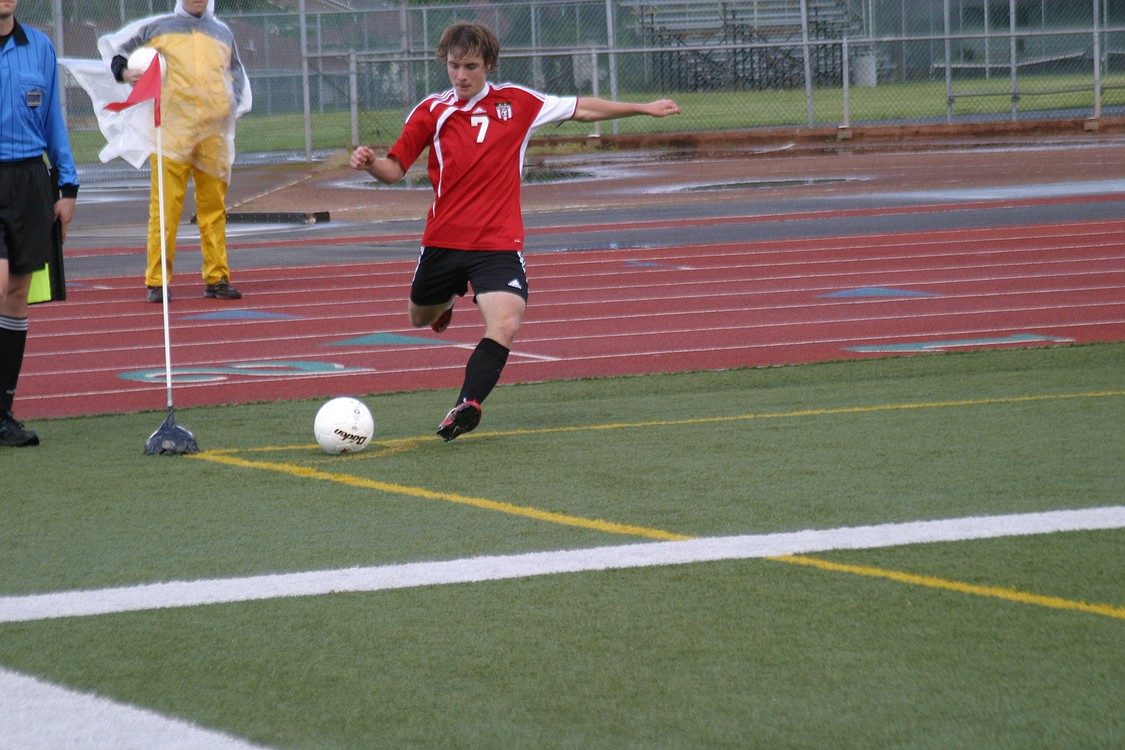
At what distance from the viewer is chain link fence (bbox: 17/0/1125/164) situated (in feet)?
98.5

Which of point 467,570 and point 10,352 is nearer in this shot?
point 467,570

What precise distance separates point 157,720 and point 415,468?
2984 millimetres

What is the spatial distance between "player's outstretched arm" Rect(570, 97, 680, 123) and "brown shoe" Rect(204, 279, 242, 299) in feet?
18.5

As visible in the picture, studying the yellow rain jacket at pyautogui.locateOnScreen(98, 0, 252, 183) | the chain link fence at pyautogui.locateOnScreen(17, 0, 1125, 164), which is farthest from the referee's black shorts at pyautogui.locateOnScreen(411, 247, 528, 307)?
the chain link fence at pyautogui.locateOnScreen(17, 0, 1125, 164)

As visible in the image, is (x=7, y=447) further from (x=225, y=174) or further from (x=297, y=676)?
(x=225, y=174)

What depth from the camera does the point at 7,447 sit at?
24.1 feet

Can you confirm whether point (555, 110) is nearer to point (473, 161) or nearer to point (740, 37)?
point (473, 161)

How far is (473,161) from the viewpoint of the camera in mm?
7426

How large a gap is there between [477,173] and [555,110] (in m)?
0.56

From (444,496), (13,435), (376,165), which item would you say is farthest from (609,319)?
(444,496)

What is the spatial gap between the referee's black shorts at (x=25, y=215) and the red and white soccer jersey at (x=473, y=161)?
159cm

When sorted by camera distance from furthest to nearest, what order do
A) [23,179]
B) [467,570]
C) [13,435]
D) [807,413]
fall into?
[807,413] < [13,435] < [23,179] < [467,570]

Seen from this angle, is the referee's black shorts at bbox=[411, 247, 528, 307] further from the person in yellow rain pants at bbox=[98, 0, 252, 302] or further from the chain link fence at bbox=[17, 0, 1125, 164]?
the chain link fence at bbox=[17, 0, 1125, 164]

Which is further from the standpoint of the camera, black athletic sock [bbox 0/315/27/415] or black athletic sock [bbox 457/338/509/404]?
black athletic sock [bbox 0/315/27/415]
